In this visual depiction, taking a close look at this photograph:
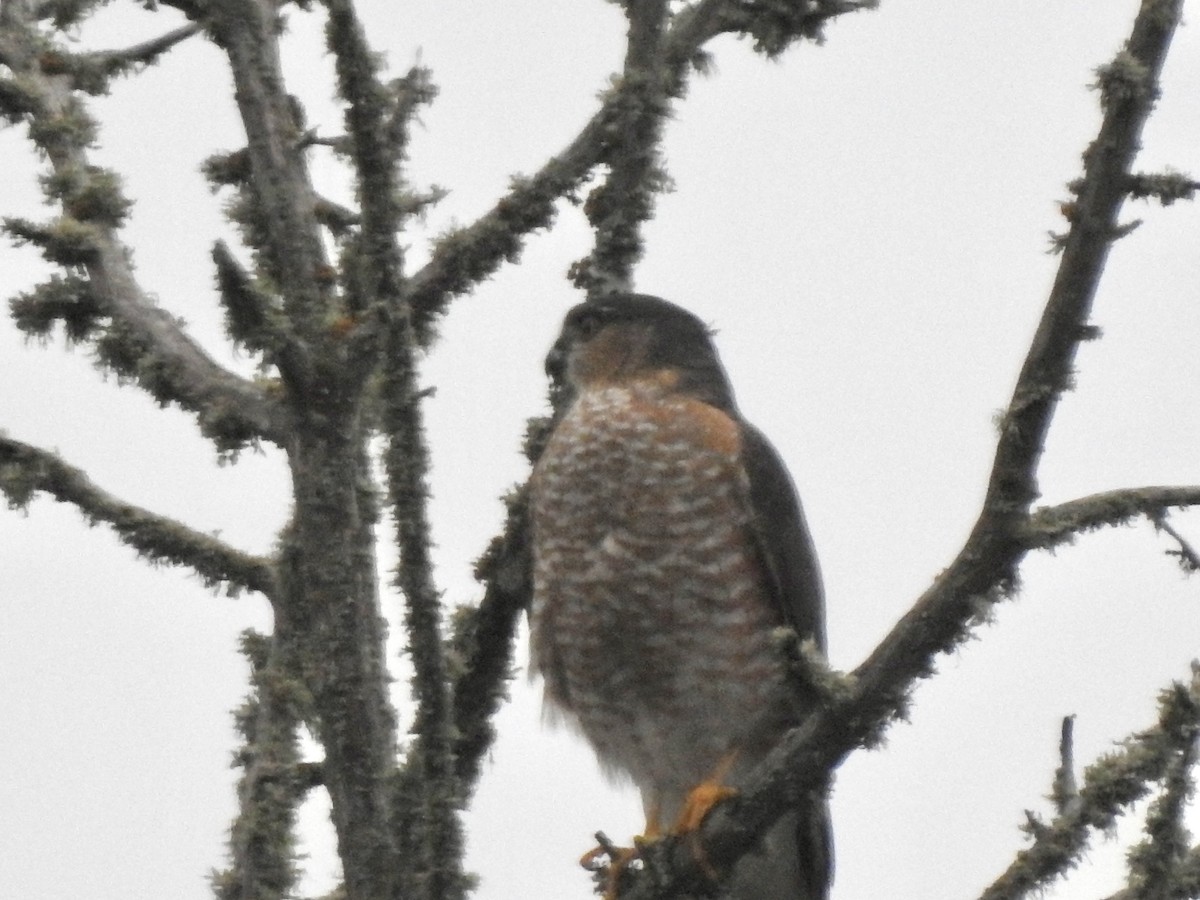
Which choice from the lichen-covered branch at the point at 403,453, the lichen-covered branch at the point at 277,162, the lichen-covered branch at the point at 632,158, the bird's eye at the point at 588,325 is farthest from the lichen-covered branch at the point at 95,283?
the bird's eye at the point at 588,325

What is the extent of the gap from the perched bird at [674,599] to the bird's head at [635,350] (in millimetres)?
217

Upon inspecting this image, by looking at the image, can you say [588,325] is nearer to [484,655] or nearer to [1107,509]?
[484,655]

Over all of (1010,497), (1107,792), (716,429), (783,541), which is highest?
(716,429)

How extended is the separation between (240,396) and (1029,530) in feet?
7.01

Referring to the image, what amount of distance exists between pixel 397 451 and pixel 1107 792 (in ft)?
5.11

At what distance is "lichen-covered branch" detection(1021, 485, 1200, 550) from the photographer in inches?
136

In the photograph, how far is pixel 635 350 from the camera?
6.33 m

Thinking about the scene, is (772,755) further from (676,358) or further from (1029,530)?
(676,358)

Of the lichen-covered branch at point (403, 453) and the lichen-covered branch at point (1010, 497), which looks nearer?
the lichen-covered branch at point (1010, 497)

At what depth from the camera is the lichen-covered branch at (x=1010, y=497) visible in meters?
3.17

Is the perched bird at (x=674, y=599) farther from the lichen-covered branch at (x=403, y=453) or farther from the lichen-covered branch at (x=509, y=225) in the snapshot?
the lichen-covered branch at (x=403, y=453)

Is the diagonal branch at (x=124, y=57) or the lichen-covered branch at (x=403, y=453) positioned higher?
the diagonal branch at (x=124, y=57)

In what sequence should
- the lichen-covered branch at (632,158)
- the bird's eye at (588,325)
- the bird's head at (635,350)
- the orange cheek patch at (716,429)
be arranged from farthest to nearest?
1. the bird's eye at (588,325)
2. the bird's head at (635,350)
3. the orange cheek patch at (716,429)
4. the lichen-covered branch at (632,158)

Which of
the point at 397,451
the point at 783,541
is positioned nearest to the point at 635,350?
the point at 783,541
